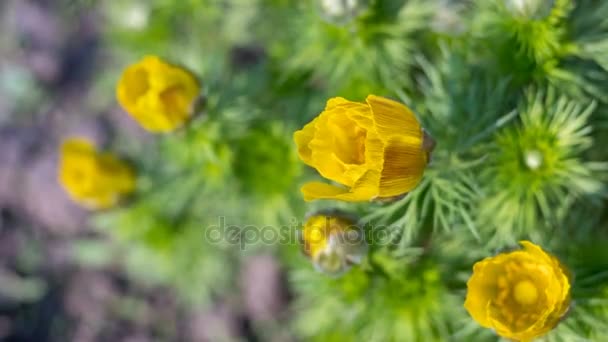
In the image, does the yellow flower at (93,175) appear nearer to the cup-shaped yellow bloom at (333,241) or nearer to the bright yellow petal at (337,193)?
the cup-shaped yellow bloom at (333,241)

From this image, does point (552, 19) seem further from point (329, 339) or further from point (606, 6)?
point (329, 339)

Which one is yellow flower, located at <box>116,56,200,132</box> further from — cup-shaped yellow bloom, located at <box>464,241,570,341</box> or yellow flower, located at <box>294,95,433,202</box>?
cup-shaped yellow bloom, located at <box>464,241,570,341</box>

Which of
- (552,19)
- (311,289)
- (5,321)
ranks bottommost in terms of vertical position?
(5,321)

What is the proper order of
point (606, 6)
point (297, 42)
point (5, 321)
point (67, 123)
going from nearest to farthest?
1. point (606, 6)
2. point (297, 42)
3. point (5, 321)
4. point (67, 123)

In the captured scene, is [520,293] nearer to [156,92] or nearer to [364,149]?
[364,149]

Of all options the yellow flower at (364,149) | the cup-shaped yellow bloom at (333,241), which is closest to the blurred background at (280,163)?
the cup-shaped yellow bloom at (333,241)

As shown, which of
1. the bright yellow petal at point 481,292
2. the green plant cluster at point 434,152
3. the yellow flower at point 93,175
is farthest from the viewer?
the yellow flower at point 93,175

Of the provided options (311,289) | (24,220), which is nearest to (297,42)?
(311,289)
